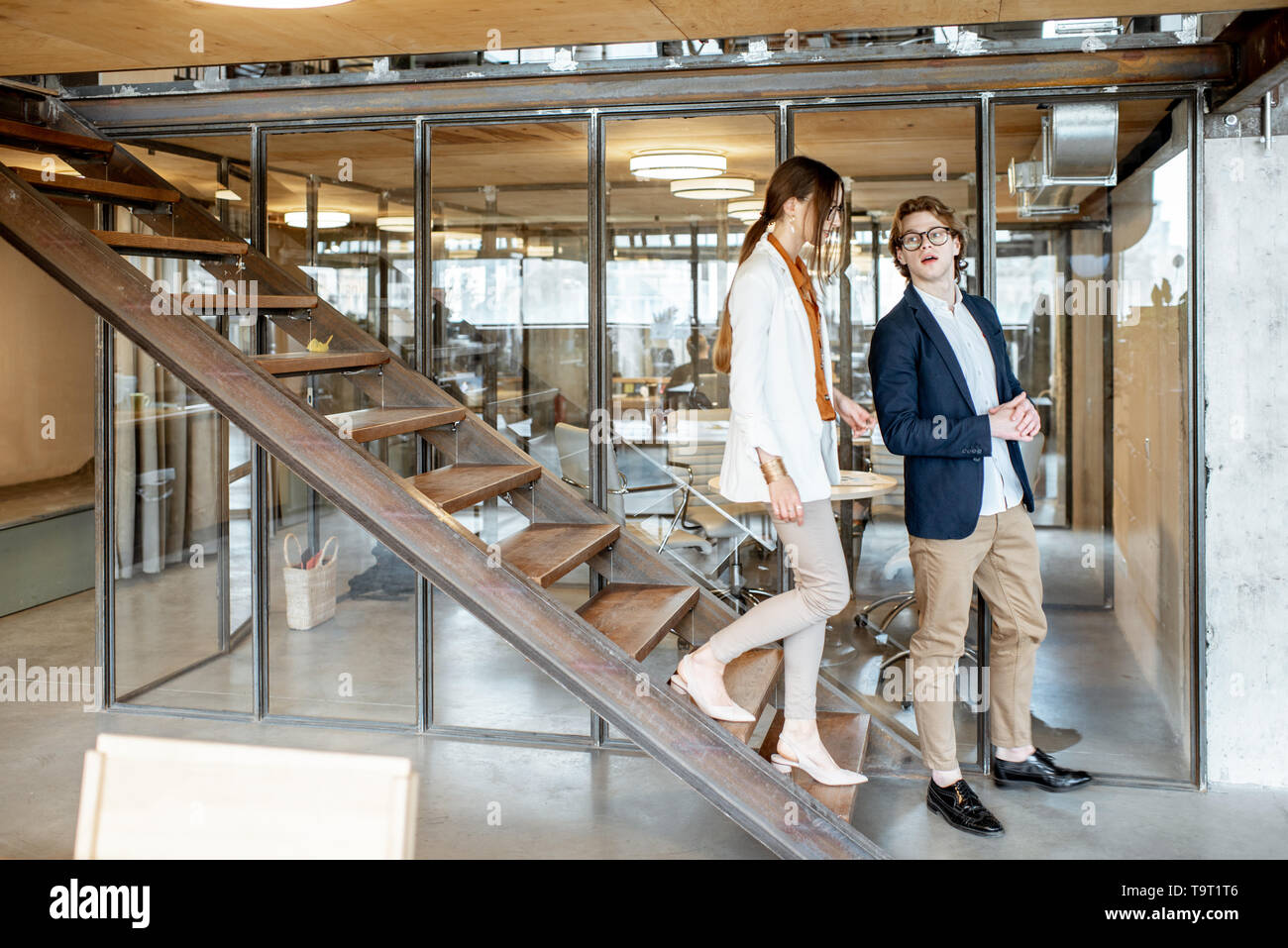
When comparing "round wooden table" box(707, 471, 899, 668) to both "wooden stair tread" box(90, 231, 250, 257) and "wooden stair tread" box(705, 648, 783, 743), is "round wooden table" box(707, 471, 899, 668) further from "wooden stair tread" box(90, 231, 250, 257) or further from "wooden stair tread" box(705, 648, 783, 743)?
"wooden stair tread" box(90, 231, 250, 257)

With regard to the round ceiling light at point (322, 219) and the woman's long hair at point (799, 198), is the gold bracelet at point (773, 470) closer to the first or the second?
the woman's long hair at point (799, 198)

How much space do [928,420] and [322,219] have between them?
112 inches

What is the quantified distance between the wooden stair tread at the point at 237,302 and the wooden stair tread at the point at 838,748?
2.46m

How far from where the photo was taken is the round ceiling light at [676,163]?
15.9 feet

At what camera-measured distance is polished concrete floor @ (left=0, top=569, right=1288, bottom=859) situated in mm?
3951

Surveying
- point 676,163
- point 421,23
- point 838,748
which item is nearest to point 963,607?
point 838,748

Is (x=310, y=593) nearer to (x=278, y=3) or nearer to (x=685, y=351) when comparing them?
(x=685, y=351)

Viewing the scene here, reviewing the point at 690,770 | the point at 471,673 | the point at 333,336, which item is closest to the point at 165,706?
the point at 471,673

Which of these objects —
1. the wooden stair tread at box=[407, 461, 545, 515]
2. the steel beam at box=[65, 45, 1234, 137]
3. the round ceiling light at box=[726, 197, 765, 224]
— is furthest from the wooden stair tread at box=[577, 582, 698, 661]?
the steel beam at box=[65, 45, 1234, 137]

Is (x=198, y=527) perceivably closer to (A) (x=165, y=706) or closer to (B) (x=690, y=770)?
(A) (x=165, y=706)

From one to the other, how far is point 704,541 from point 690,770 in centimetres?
150

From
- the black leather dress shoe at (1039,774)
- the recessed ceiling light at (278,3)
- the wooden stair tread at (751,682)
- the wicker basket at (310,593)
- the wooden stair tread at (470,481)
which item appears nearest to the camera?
the recessed ceiling light at (278,3)

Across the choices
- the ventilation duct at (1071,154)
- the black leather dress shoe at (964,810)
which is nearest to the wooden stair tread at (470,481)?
the black leather dress shoe at (964,810)

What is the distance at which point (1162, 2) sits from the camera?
→ 11.8 ft
